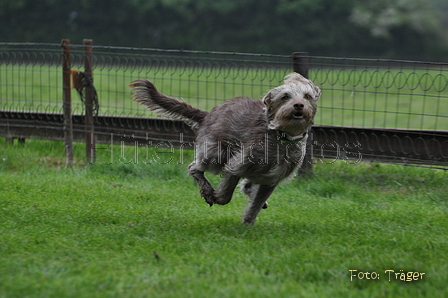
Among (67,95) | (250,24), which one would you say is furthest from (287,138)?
(250,24)

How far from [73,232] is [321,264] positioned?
2204 millimetres

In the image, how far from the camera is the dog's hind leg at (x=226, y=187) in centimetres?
571

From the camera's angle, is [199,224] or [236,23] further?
[236,23]

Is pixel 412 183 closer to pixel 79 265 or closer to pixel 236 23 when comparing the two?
pixel 79 265

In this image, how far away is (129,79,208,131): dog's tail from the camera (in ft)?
21.0

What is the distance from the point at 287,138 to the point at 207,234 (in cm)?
112

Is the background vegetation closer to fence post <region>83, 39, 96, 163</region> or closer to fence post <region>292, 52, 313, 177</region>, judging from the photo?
fence post <region>83, 39, 96, 163</region>

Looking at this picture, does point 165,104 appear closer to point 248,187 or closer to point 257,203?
point 248,187

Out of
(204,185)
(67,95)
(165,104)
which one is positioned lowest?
(204,185)

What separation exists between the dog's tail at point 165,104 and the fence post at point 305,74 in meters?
1.95

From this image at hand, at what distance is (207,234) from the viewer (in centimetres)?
530

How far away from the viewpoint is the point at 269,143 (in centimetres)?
542

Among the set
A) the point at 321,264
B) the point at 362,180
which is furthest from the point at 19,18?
the point at 321,264

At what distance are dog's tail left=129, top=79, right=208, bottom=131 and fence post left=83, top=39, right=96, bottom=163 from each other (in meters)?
2.37
